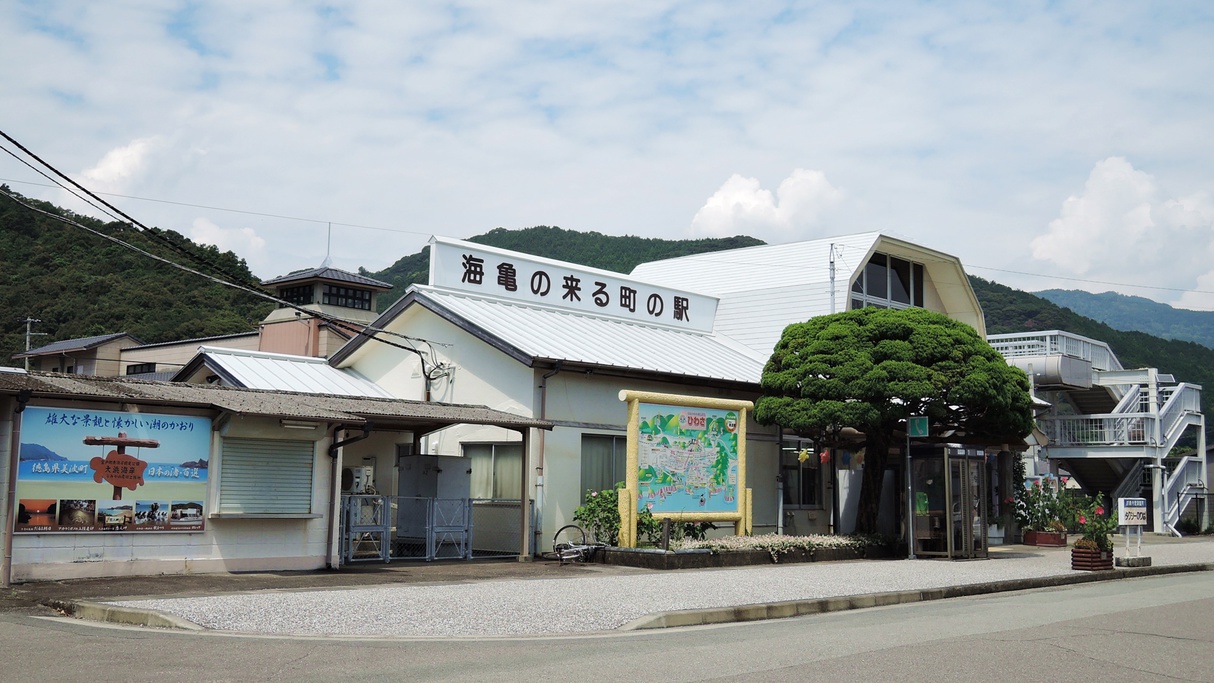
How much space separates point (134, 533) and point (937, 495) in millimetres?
15388

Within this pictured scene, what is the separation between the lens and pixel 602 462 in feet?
70.1

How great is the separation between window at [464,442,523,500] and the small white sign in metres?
11.9

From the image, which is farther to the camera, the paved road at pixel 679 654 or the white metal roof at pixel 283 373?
the white metal roof at pixel 283 373

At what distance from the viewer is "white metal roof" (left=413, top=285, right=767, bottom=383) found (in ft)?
69.7

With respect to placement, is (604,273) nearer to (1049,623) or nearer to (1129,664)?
(1049,623)

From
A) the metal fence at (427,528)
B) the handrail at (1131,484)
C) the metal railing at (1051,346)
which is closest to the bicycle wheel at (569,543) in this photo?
the metal fence at (427,528)

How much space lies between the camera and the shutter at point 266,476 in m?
15.7

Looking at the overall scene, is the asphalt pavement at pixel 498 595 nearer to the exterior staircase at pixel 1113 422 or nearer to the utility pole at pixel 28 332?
the exterior staircase at pixel 1113 422

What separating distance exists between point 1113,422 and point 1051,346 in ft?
13.6

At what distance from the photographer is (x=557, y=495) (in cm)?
2025

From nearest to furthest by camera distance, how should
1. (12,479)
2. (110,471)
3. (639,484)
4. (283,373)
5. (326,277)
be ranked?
(12,479)
(110,471)
(639,484)
(283,373)
(326,277)

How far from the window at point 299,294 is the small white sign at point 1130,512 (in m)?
38.5

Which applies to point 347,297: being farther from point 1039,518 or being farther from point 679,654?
point 679,654

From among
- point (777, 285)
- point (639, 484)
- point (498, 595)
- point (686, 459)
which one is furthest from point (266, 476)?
point (777, 285)
